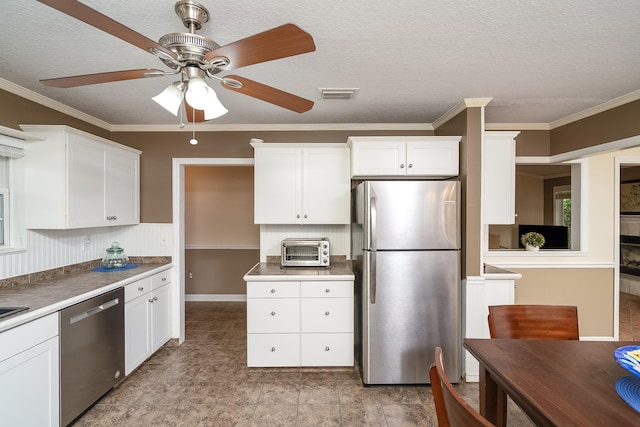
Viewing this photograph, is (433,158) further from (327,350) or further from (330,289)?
(327,350)

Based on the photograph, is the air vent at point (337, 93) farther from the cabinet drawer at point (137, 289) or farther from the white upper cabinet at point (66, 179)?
the cabinet drawer at point (137, 289)

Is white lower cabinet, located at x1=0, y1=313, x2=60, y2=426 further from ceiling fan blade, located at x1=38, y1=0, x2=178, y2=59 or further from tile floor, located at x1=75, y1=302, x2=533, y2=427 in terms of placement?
ceiling fan blade, located at x1=38, y1=0, x2=178, y2=59

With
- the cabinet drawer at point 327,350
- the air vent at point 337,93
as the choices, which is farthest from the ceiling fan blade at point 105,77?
the cabinet drawer at point 327,350

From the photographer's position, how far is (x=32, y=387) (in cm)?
175

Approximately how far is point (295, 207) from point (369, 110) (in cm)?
119

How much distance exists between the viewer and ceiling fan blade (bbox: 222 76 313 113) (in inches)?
57.3

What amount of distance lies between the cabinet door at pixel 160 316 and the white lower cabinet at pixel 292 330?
103 cm

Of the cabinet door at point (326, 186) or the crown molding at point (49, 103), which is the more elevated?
the crown molding at point (49, 103)

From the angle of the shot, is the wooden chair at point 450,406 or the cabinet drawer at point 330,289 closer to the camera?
the wooden chair at point 450,406

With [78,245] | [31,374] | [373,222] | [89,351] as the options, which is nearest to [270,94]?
[373,222]

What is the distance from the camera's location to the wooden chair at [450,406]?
2.79 ft

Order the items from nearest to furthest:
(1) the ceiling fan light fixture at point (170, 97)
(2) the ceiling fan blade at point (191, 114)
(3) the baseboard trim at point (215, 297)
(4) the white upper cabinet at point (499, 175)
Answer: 1. (1) the ceiling fan light fixture at point (170, 97)
2. (2) the ceiling fan blade at point (191, 114)
3. (4) the white upper cabinet at point (499, 175)
4. (3) the baseboard trim at point (215, 297)

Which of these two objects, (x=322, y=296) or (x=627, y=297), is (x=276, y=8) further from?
(x=627, y=297)

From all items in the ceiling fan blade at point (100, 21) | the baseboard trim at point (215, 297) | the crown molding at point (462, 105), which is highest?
the crown molding at point (462, 105)
